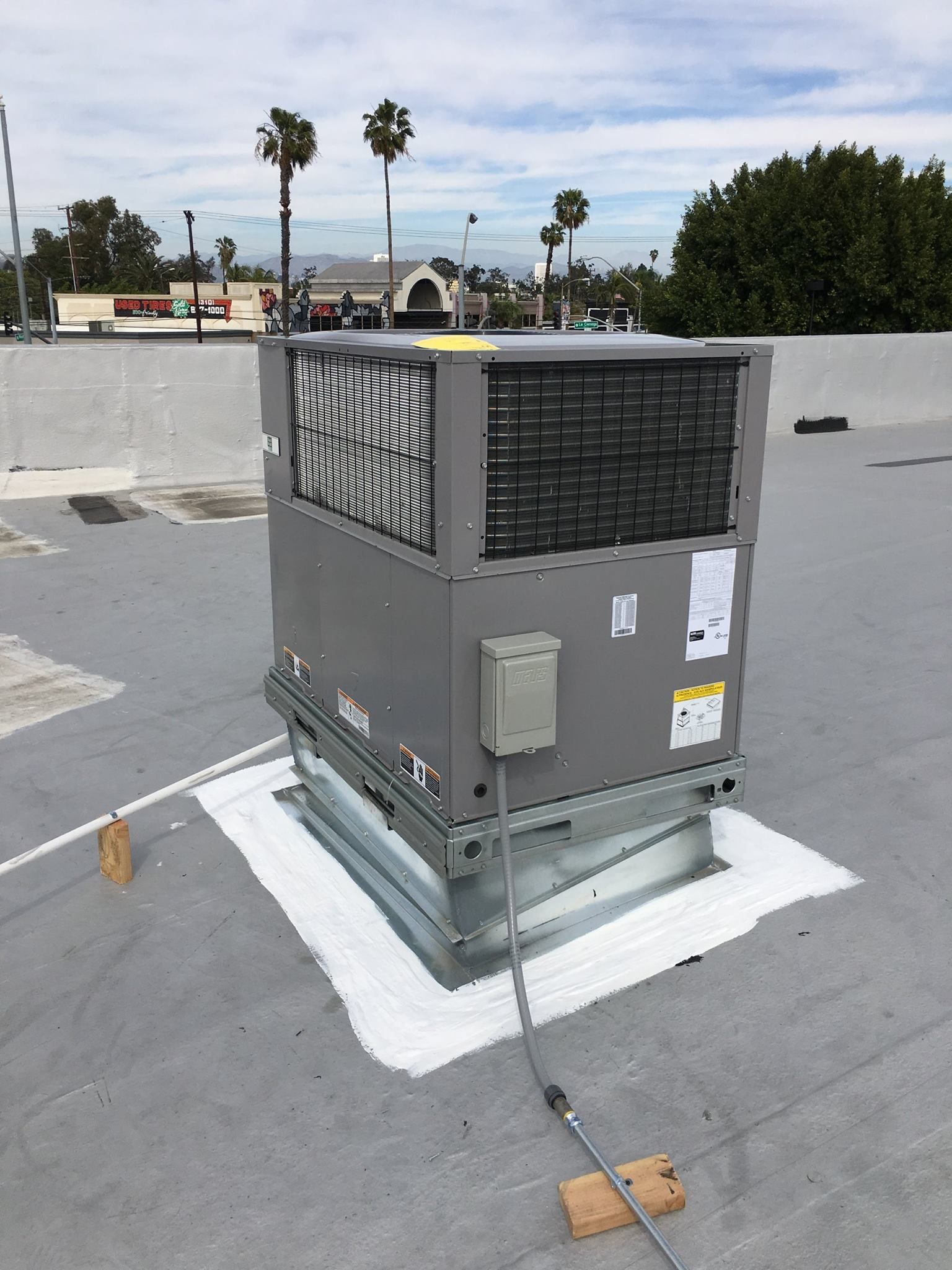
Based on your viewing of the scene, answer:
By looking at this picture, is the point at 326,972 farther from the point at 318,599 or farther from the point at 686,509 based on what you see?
the point at 686,509

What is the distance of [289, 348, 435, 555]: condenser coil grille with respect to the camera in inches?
118

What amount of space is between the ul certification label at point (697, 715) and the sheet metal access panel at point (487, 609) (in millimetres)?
29

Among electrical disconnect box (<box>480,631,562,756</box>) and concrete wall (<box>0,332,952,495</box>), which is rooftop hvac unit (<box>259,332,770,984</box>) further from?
concrete wall (<box>0,332,952,495</box>)

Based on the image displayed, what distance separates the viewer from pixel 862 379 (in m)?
18.5

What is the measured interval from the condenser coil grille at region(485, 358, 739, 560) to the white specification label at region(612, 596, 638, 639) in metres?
0.19

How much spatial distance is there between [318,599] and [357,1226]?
7.16 ft

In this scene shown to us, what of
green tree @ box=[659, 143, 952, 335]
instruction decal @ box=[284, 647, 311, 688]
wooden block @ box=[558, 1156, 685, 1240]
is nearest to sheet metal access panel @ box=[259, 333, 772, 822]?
instruction decal @ box=[284, 647, 311, 688]

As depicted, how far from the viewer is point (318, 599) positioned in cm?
390

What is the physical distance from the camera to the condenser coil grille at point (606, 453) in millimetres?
2926

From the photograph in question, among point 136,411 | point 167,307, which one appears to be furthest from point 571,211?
point 136,411

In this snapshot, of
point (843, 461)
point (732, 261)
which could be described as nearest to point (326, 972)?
point (843, 461)

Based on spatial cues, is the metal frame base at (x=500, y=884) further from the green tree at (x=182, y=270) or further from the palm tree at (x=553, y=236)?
the green tree at (x=182, y=270)

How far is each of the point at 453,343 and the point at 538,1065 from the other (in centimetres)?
214

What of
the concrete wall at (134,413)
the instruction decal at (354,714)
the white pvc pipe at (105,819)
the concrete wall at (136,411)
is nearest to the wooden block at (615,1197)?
the instruction decal at (354,714)
